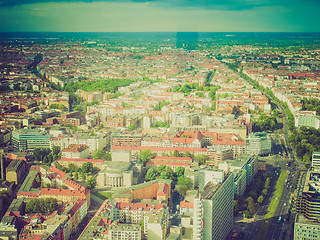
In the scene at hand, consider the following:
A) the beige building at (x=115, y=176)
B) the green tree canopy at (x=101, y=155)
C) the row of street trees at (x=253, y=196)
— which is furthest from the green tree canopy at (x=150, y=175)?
the row of street trees at (x=253, y=196)

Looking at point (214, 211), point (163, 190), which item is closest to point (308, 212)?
point (214, 211)

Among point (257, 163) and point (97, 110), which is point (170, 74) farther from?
point (257, 163)

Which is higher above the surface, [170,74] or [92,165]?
[170,74]

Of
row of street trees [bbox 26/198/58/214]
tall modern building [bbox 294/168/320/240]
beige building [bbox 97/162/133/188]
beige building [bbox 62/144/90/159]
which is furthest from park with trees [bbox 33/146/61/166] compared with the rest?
tall modern building [bbox 294/168/320/240]

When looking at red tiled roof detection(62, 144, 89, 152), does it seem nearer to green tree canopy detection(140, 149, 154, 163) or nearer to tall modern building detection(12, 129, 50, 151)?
tall modern building detection(12, 129, 50, 151)

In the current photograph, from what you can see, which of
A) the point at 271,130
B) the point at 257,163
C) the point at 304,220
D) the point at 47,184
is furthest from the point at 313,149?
the point at 47,184

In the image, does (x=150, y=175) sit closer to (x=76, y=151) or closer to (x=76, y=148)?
(x=76, y=151)
